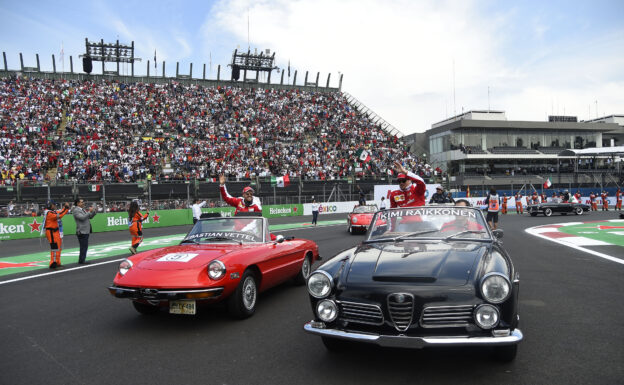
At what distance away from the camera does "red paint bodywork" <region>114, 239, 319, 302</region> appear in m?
4.80

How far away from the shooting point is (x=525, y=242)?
1312cm

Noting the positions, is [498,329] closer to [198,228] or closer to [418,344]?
[418,344]

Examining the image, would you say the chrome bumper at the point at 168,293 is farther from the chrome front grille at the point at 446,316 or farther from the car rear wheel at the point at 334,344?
the chrome front grille at the point at 446,316

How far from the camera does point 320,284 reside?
3805 millimetres

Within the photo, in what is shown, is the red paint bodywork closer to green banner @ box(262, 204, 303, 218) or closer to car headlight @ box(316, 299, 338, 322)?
car headlight @ box(316, 299, 338, 322)

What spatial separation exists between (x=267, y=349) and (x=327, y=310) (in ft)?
3.14

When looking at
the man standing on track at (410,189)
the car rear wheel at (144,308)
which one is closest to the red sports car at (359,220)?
the man standing on track at (410,189)

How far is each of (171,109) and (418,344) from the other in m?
37.5

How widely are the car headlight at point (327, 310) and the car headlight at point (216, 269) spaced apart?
1.58m

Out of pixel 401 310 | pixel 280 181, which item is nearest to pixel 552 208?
pixel 280 181

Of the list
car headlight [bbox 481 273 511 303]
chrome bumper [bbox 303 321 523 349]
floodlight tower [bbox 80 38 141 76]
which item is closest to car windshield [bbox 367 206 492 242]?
car headlight [bbox 481 273 511 303]

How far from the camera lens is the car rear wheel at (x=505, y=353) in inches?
142

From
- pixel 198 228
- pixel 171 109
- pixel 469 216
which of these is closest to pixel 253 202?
pixel 198 228

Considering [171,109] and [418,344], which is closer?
[418,344]
